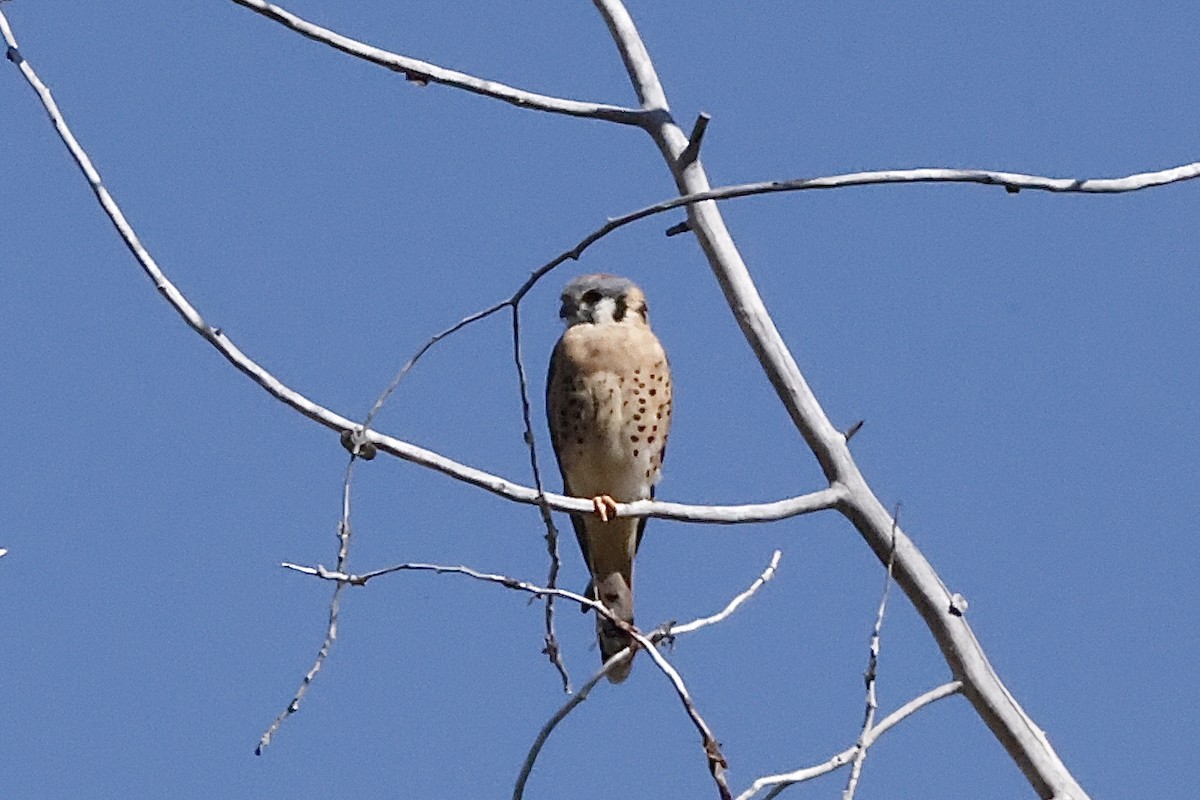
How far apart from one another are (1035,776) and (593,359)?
2630mm

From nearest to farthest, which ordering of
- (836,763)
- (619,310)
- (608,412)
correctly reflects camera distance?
(836,763) → (608,412) → (619,310)

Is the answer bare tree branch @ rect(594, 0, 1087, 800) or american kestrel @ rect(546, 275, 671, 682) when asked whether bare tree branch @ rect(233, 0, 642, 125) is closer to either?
bare tree branch @ rect(594, 0, 1087, 800)

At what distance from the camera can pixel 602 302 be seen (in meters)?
6.23

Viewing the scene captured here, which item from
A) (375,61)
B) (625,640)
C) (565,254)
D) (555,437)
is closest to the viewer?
(565,254)

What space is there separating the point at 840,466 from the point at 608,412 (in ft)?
6.98

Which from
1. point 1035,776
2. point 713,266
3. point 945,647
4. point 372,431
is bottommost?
point 1035,776

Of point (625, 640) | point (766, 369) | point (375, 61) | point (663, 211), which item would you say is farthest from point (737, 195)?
point (625, 640)

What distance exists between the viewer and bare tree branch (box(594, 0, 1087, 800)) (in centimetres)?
375

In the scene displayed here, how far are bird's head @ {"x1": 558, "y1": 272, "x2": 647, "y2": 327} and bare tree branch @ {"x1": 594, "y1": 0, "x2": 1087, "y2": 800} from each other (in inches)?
71.6

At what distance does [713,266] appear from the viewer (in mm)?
4203

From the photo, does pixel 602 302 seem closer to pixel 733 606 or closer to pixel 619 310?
pixel 619 310

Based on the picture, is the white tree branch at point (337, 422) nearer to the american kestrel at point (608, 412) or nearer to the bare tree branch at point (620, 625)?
the bare tree branch at point (620, 625)

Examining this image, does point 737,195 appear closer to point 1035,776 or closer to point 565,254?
point 565,254

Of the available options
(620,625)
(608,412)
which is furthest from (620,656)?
(608,412)
